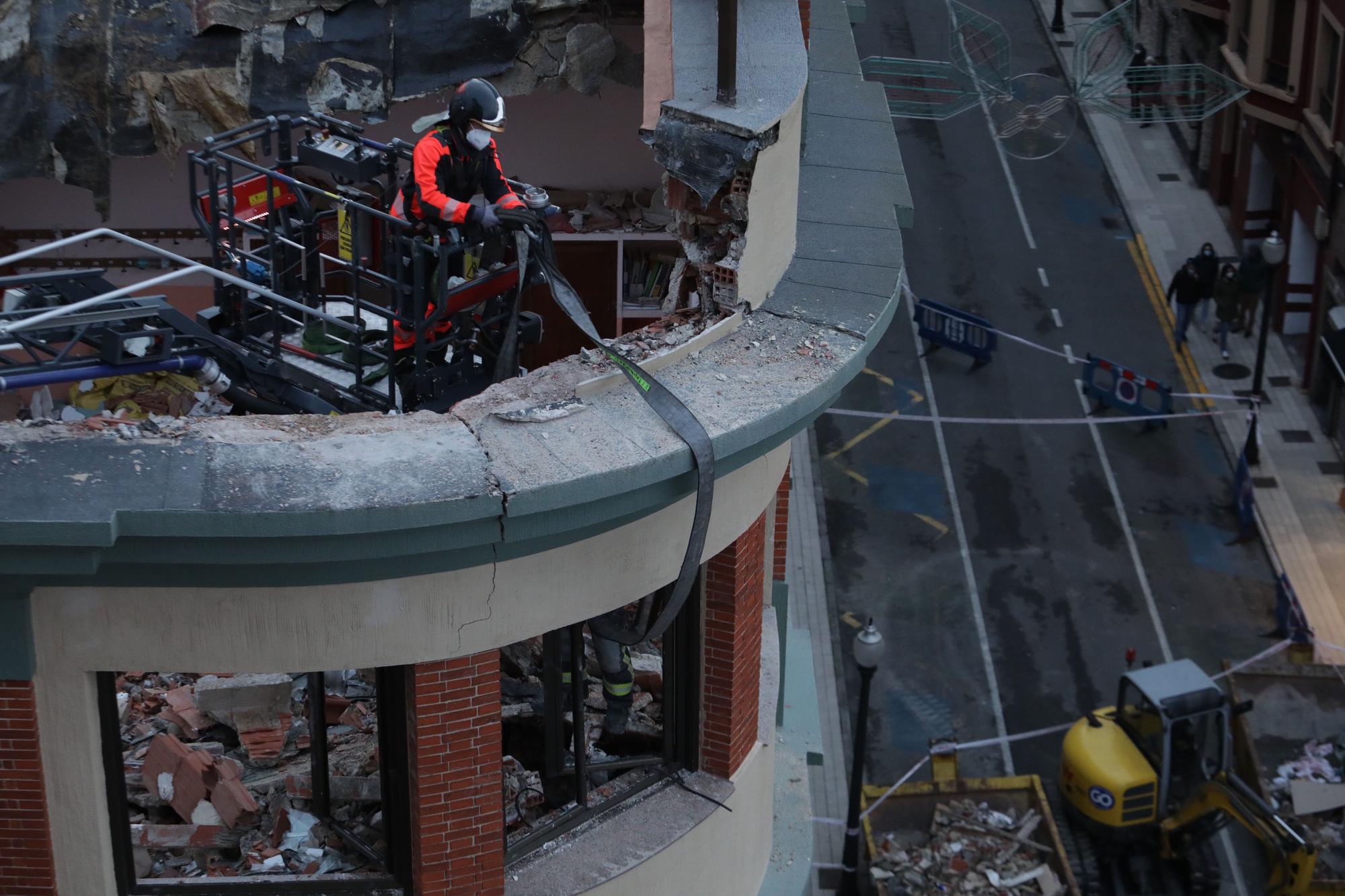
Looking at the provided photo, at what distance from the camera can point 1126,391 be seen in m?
33.0

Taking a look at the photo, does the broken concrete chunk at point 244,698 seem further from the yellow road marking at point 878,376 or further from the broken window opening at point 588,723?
the yellow road marking at point 878,376

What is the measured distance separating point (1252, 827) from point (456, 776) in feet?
45.9

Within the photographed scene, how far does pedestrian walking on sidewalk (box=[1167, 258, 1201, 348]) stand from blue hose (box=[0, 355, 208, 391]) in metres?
28.1

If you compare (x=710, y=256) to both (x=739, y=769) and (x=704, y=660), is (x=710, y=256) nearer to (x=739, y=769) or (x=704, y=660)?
(x=704, y=660)

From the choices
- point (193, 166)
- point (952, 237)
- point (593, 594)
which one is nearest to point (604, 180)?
point (193, 166)

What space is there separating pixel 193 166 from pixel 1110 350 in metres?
26.4

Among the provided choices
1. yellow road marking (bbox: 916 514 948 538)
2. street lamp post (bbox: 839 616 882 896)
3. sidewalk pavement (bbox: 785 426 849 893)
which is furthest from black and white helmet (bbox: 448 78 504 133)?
yellow road marking (bbox: 916 514 948 538)

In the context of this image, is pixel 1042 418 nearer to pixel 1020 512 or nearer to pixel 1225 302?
pixel 1020 512

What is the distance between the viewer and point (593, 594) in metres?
10.7

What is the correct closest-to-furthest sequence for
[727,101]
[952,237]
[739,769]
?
1. [727,101]
2. [739,769]
3. [952,237]

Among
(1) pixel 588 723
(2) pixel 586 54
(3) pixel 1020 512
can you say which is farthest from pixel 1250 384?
(1) pixel 588 723

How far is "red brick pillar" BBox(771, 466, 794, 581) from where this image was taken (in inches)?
619

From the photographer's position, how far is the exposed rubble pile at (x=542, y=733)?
40.3 ft

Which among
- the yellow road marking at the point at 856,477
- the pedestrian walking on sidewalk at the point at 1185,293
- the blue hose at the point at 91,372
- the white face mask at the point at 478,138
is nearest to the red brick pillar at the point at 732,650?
the white face mask at the point at 478,138
